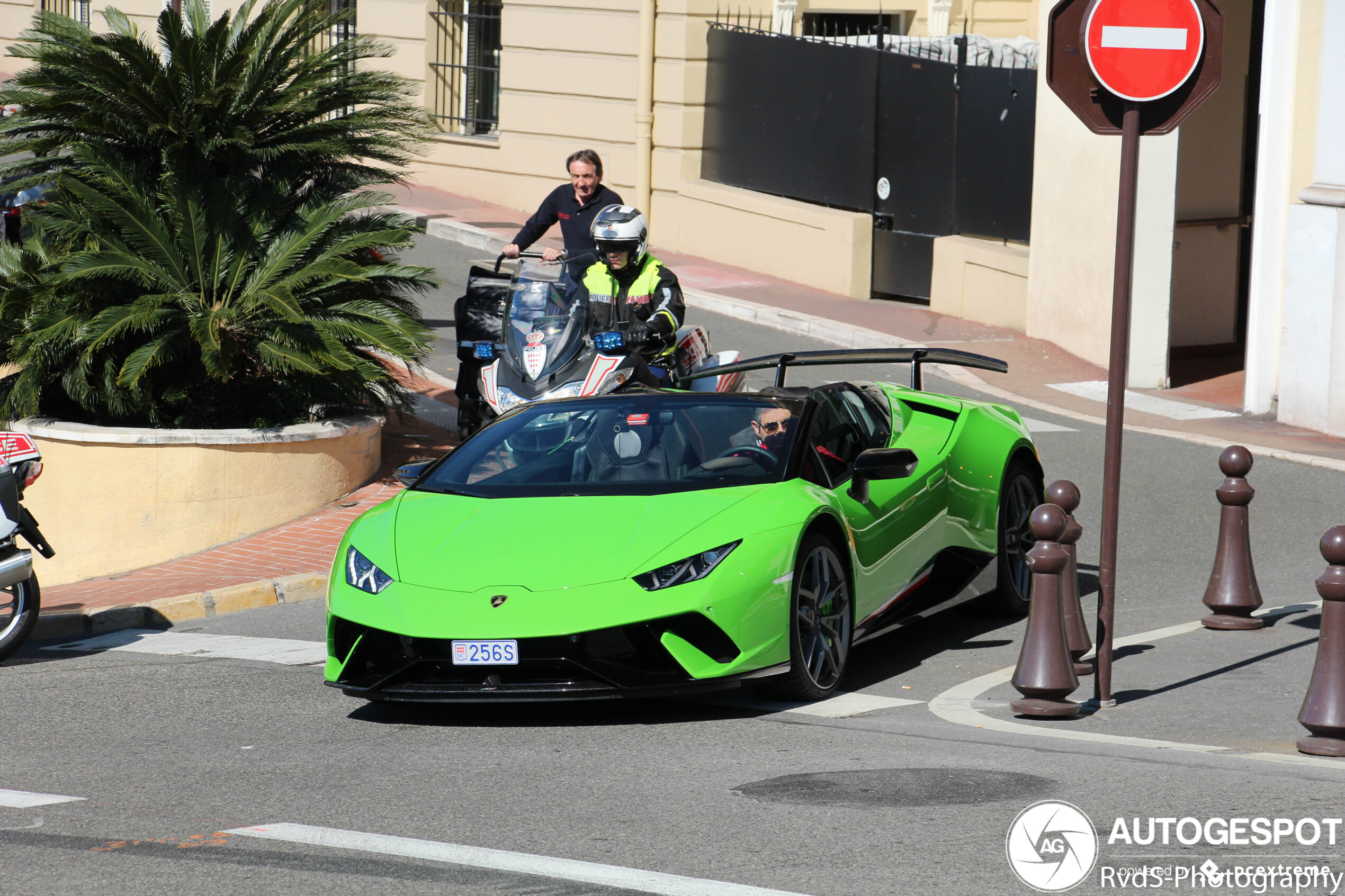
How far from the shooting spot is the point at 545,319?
1108 cm

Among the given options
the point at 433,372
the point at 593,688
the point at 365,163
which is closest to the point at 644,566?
the point at 593,688

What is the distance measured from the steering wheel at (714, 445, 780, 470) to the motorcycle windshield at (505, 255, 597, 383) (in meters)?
3.53

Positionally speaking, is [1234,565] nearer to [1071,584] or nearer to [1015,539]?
[1015,539]

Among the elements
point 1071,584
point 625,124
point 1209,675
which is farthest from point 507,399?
point 625,124

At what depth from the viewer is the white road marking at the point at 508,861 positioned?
465 cm

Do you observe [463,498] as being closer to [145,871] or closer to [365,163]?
[145,871]

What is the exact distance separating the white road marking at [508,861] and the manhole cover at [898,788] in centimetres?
87

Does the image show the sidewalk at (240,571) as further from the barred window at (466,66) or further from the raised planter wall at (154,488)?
the barred window at (466,66)

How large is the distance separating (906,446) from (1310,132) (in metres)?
8.17

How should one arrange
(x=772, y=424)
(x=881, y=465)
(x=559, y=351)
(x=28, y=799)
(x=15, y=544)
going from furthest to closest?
(x=559, y=351) → (x=15, y=544) → (x=772, y=424) → (x=881, y=465) → (x=28, y=799)

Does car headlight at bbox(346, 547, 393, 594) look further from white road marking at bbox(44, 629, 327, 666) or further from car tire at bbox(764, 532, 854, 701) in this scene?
car tire at bbox(764, 532, 854, 701)

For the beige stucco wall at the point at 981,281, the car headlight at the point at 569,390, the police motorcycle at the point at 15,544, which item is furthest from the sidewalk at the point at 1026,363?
the police motorcycle at the point at 15,544

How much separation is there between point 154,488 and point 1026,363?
906 cm

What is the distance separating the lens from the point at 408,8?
88.5 ft
